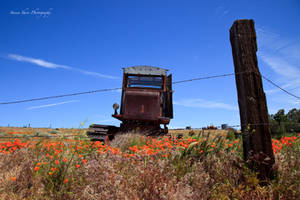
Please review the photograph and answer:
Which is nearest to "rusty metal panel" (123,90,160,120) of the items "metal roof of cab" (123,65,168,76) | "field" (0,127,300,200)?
"metal roof of cab" (123,65,168,76)

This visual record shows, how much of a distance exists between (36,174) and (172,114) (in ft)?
25.4

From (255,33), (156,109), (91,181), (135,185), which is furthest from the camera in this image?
(156,109)

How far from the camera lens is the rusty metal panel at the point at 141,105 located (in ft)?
32.6

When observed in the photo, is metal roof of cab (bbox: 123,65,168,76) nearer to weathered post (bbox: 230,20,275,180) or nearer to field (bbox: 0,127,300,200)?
weathered post (bbox: 230,20,275,180)

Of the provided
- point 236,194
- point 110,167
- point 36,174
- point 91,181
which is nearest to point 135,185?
point 110,167

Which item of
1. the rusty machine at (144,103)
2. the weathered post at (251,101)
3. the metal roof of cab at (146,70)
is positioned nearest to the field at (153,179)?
the weathered post at (251,101)

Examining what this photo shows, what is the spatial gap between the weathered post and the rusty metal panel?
611 centimetres

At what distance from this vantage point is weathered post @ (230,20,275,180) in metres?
3.55

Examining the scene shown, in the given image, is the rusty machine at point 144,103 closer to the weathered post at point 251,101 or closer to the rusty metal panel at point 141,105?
the rusty metal panel at point 141,105

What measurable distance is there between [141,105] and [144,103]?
0.57 feet

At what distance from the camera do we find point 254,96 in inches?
149

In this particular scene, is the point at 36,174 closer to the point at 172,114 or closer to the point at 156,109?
the point at 156,109

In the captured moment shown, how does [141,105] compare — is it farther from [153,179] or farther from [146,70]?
[153,179]

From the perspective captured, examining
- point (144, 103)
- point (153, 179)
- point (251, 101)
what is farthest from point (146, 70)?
point (153, 179)
